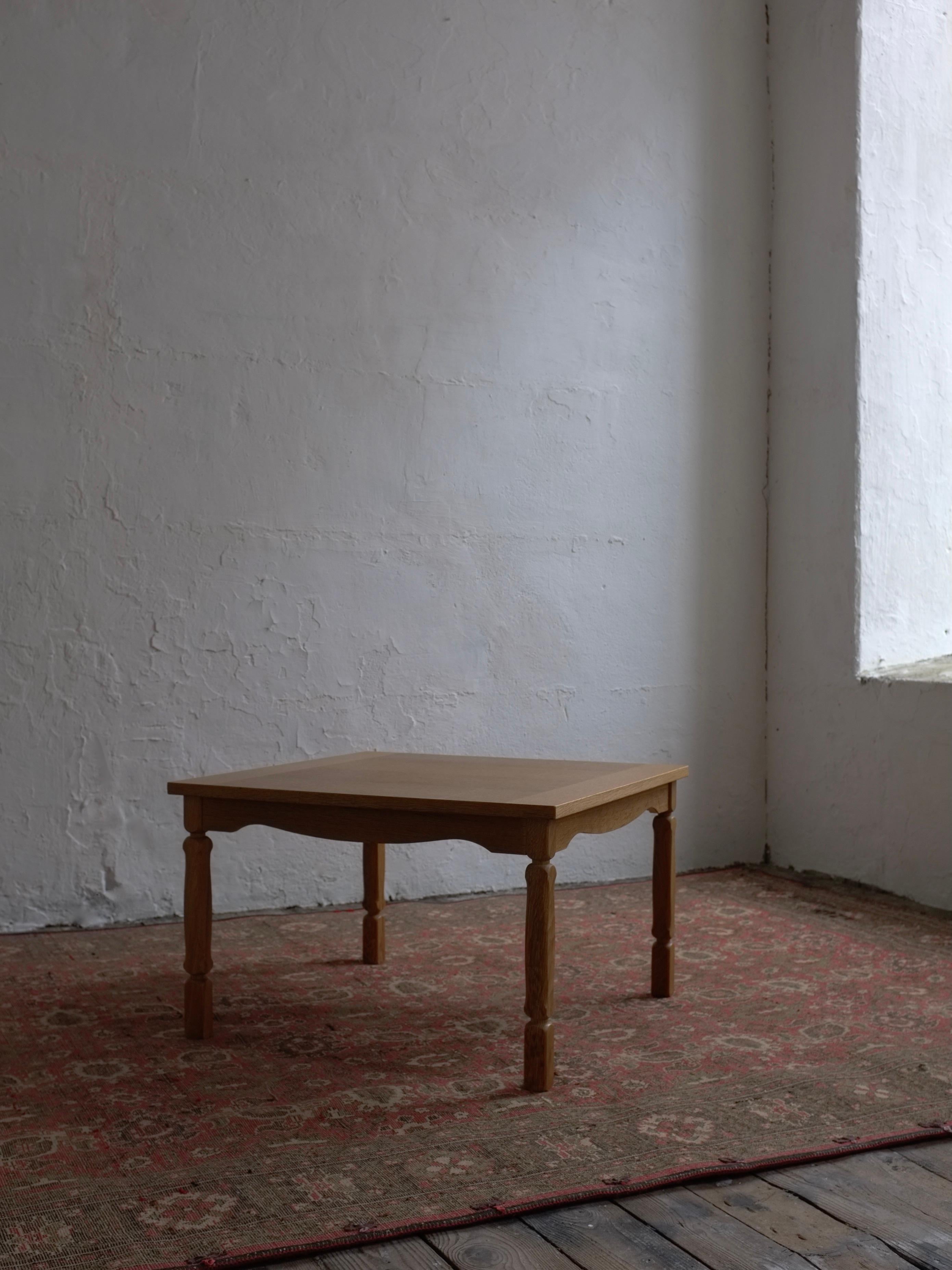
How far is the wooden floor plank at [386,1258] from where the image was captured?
1.82 meters

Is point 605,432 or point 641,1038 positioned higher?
point 605,432

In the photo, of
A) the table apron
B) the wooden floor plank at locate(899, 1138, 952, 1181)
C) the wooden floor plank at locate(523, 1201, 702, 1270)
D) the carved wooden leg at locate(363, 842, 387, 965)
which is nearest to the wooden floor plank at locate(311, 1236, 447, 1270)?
the wooden floor plank at locate(523, 1201, 702, 1270)

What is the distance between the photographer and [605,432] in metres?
4.79

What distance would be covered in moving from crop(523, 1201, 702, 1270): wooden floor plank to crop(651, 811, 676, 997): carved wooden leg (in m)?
1.18

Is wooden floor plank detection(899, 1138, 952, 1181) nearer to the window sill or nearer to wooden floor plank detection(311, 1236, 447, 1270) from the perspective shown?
wooden floor plank detection(311, 1236, 447, 1270)

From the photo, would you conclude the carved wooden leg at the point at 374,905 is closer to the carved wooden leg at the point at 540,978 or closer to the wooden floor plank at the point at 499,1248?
the carved wooden leg at the point at 540,978

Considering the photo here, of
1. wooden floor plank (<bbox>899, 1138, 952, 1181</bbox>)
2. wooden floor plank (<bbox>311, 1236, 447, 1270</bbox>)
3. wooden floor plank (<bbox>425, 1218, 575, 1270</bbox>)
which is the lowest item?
wooden floor plank (<bbox>311, 1236, 447, 1270</bbox>)

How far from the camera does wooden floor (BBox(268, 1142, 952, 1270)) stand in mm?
1839

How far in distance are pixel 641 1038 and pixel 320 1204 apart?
1057 millimetres

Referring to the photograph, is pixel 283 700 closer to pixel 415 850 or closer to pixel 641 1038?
pixel 415 850

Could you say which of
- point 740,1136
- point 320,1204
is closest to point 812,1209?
point 740,1136

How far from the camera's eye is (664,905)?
316cm

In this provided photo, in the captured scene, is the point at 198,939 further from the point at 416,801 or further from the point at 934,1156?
the point at 934,1156

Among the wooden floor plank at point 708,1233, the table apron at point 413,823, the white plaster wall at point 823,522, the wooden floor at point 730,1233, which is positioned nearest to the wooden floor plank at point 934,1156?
the wooden floor at point 730,1233
